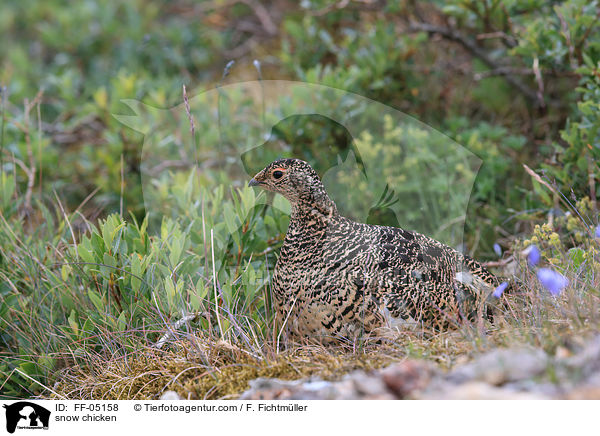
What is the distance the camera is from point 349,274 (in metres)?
2.96


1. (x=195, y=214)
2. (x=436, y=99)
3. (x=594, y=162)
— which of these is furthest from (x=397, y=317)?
(x=436, y=99)

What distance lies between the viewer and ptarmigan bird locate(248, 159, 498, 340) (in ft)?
9.57

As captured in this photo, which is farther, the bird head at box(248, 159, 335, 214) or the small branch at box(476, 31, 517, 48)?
the small branch at box(476, 31, 517, 48)

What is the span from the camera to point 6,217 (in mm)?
4082
